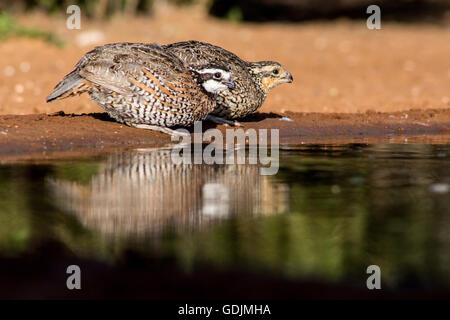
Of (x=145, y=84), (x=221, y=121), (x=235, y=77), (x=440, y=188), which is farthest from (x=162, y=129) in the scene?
(x=440, y=188)

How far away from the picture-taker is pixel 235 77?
11797 millimetres

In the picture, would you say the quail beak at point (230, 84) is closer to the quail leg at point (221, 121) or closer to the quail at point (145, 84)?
the quail at point (145, 84)

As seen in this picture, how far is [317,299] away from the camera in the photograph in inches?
197

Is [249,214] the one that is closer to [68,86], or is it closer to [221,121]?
[68,86]

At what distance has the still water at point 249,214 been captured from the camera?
575cm

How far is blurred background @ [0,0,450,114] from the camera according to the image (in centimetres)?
1562

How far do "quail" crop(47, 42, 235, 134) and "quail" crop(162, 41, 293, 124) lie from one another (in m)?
0.44

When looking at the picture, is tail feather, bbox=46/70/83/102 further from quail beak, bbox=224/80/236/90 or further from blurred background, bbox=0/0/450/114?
blurred background, bbox=0/0/450/114

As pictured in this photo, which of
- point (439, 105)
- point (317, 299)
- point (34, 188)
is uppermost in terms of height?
point (439, 105)

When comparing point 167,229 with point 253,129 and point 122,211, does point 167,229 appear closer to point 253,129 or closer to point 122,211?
point 122,211

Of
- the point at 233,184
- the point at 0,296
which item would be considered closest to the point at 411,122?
the point at 233,184

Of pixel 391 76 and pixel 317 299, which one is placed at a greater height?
pixel 391 76

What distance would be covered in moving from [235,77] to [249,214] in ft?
16.2

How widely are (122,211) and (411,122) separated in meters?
7.00
